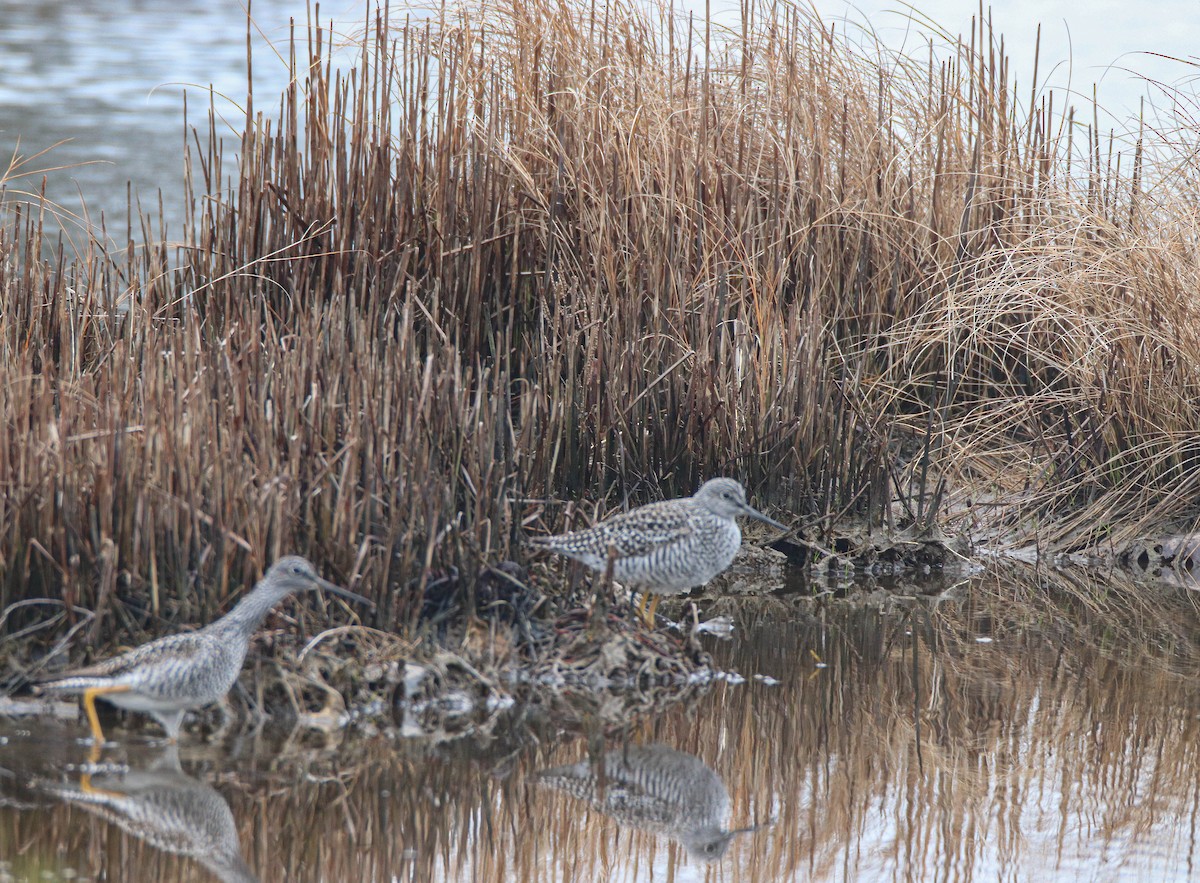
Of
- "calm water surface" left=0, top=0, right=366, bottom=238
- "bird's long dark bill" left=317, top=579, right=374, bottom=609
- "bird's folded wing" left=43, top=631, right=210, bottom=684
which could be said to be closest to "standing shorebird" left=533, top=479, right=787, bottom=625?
"bird's long dark bill" left=317, top=579, right=374, bottom=609

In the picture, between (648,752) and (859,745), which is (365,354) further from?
(859,745)

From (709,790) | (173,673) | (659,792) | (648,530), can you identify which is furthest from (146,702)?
(648,530)

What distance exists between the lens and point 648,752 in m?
4.47

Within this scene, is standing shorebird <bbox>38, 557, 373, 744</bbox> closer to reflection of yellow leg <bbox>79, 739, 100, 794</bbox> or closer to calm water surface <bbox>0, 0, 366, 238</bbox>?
reflection of yellow leg <bbox>79, 739, 100, 794</bbox>

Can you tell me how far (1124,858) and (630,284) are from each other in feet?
12.1

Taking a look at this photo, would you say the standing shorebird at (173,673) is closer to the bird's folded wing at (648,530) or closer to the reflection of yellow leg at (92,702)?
the reflection of yellow leg at (92,702)

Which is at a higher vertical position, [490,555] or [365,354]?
[365,354]

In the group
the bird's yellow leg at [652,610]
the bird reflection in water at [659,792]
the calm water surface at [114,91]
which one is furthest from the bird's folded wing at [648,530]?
the calm water surface at [114,91]

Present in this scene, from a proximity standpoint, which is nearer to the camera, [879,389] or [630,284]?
[630,284]

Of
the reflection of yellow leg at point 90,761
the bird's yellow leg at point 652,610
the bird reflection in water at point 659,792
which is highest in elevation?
the reflection of yellow leg at point 90,761

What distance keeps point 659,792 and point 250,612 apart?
50.0 inches

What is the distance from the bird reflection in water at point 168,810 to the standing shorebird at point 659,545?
5.31 feet

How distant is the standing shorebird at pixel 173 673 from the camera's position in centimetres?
421

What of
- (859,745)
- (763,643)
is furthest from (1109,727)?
(763,643)
